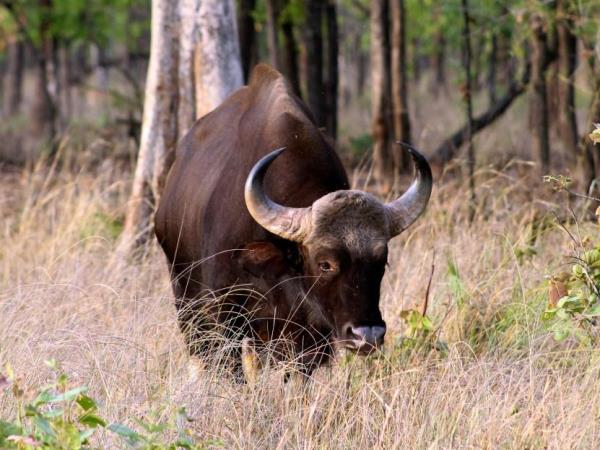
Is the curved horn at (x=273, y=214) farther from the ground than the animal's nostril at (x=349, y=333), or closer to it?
farther from the ground

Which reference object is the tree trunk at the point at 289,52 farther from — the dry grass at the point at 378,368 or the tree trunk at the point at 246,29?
the dry grass at the point at 378,368

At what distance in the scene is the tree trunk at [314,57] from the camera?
43.7 feet

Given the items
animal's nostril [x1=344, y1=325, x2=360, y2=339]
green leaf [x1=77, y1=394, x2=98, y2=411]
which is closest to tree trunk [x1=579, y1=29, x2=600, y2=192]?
animal's nostril [x1=344, y1=325, x2=360, y2=339]

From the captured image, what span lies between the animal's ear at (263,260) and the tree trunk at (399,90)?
720 centimetres

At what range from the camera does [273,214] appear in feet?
18.6

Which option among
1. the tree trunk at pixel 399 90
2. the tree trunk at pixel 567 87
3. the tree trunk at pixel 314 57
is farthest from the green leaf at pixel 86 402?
the tree trunk at pixel 314 57

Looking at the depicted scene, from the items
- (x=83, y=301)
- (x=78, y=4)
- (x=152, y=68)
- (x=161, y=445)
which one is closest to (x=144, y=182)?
(x=152, y=68)

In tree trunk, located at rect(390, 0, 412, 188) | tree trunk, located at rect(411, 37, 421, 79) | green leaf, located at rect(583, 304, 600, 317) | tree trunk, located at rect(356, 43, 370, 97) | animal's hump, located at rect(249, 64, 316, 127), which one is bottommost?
tree trunk, located at rect(356, 43, 370, 97)

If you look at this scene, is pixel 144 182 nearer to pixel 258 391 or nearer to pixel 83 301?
pixel 83 301

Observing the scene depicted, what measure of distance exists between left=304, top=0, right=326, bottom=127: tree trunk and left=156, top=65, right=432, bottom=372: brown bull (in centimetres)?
654

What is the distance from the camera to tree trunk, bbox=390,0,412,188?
1323 cm

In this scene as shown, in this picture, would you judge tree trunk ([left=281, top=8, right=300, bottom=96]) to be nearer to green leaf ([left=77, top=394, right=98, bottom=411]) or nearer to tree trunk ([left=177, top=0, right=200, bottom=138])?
tree trunk ([left=177, top=0, right=200, bottom=138])

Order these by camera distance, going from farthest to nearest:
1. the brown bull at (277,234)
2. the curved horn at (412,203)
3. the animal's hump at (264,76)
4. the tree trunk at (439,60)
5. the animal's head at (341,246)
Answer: the tree trunk at (439,60) < the animal's hump at (264,76) < the curved horn at (412,203) < the brown bull at (277,234) < the animal's head at (341,246)

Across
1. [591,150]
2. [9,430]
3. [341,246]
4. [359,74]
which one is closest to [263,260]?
[341,246]
